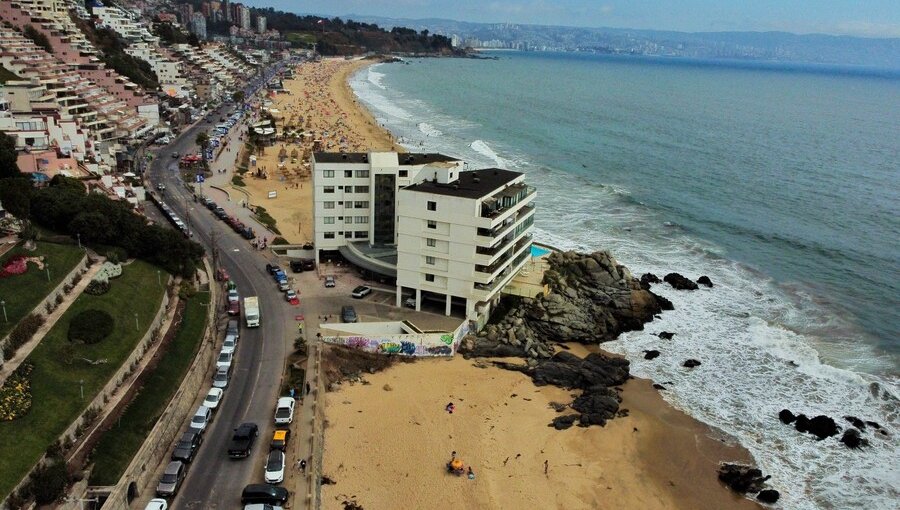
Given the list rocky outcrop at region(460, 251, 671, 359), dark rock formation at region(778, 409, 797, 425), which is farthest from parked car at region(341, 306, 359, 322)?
dark rock formation at region(778, 409, 797, 425)

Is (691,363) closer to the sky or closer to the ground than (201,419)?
closer to the ground

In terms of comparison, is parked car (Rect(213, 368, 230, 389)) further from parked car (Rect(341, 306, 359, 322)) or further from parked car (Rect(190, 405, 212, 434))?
parked car (Rect(341, 306, 359, 322))

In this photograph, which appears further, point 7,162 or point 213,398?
point 7,162

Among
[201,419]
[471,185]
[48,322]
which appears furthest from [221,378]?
[471,185]

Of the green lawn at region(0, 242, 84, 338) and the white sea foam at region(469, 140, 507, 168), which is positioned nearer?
the green lawn at region(0, 242, 84, 338)

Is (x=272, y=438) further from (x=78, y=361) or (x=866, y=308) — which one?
(x=866, y=308)

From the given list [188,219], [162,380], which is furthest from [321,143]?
[162,380]

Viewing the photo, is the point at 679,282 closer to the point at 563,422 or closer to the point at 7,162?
the point at 563,422
